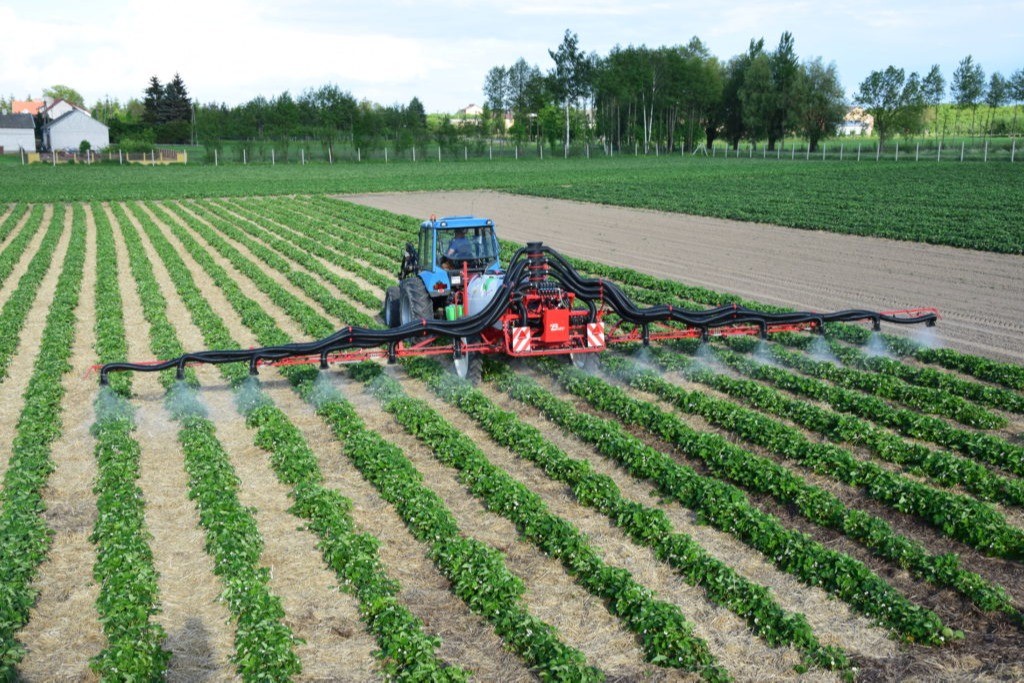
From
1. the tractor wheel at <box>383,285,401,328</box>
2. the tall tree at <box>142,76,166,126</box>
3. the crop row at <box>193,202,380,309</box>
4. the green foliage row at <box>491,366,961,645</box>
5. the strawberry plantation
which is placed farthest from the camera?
the tall tree at <box>142,76,166,126</box>

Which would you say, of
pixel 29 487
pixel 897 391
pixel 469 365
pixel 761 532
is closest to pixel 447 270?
pixel 469 365

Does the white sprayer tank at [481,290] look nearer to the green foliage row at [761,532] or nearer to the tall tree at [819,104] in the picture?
the green foliage row at [761,532]

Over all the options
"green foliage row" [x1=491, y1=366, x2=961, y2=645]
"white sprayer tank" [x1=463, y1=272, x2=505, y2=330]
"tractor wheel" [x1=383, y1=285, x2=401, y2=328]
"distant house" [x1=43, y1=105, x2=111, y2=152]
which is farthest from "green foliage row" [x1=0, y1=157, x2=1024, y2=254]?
"distant house" [x1=43, y1=105, x2=111, y2=152]

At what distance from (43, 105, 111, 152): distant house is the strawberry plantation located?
4238 inches

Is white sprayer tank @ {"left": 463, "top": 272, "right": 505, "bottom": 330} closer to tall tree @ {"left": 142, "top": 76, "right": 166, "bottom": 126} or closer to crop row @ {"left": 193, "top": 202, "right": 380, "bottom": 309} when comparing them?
crop row @ {"left": 193, "top": 202, "right": 380, "bottom": 309}

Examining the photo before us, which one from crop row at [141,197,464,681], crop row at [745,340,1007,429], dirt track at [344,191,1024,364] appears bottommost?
crop row at [141,197,464,681]

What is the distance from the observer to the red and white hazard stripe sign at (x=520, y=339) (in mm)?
14188

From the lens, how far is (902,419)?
1222 centimetres

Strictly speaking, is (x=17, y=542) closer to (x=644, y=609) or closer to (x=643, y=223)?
(x=644, y=609)

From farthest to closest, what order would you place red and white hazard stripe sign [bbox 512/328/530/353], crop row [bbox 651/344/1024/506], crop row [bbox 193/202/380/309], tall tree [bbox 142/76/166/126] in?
1. tall tree [bbox 142/76/166/126]
2. crop row [bbox 193/202/380/309]
3. red and white hazard stripe sign [bbox 512/328/530/353]
4. crop row [bbox 651/344/1024/506]

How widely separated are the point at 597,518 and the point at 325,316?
11.7m

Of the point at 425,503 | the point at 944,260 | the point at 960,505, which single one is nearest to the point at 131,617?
the point at 425,503

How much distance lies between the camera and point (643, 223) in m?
37.8

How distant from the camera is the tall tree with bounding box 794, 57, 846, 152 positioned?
100625 mm
